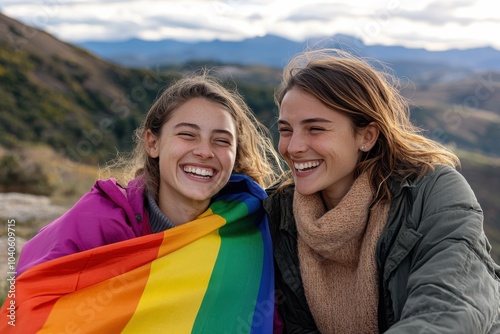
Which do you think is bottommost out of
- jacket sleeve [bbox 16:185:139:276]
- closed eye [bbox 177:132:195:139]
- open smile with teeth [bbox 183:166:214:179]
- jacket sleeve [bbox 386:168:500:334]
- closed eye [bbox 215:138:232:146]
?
jacket sleeve [bbox 386:168:500:334]

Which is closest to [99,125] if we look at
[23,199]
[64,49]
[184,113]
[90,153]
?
[90,153]

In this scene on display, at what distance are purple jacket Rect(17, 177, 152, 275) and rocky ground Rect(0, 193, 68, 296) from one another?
2.65m

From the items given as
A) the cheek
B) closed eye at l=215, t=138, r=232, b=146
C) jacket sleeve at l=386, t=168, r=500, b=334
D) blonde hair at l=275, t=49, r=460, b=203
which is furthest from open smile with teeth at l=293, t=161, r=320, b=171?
jacket sleeve at l=386, t=168, r=500, b=334

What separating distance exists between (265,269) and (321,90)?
108 cm

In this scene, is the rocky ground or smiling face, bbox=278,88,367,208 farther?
the rocky ground

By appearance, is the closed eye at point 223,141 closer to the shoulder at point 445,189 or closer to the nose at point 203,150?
the nose at point 203,150

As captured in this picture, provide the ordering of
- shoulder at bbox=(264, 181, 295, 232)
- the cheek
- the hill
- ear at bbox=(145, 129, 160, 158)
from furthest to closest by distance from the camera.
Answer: the hill → ear at bbox=(145, 129, 160, 158) → shoulder at bbox=(264, 181, 295, 232) → the cheek

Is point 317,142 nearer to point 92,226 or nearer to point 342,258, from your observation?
point 342,258

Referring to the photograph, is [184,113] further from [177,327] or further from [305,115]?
[177,327]

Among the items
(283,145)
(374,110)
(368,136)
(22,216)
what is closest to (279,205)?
(283,145)

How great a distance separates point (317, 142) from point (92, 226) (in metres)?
1.24

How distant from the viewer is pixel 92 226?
300cm

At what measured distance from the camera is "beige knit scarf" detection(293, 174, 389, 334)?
296cm

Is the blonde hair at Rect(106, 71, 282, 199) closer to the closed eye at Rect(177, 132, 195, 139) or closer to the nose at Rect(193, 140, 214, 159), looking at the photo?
the closed eye at Rect(177, 132, 195, 139)
